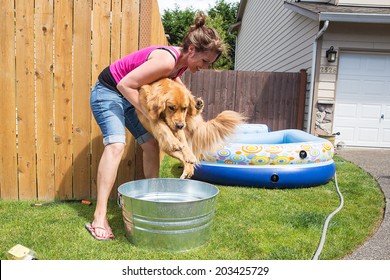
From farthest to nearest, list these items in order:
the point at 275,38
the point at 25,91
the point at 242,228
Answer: the point at 275,38 < the point at 25,91 < the point at 242,228

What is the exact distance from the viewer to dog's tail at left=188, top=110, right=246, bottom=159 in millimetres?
3020

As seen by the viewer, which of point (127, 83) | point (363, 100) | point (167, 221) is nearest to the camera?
point (167, 221)

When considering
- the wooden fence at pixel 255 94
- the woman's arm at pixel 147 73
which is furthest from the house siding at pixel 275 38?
the woman's arm at pixel 147 73

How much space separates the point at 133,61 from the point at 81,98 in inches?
44.1

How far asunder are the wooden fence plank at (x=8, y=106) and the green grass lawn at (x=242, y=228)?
0.77 feet

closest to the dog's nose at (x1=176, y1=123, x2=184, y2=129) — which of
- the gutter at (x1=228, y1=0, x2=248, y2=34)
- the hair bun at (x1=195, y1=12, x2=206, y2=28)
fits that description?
the hair bun at (x1=195, y1=12, x2=206, y2=28)

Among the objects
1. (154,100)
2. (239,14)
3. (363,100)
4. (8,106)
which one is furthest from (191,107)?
(239,14)

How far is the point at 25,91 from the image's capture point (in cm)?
384

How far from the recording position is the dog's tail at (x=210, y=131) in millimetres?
3020

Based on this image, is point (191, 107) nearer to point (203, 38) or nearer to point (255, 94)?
point (203, 38)

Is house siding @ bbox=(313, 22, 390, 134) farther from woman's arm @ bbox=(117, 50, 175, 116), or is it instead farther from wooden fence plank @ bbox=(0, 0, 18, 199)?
wooden fence plank @ bbox=(0, 0, 18, 199)

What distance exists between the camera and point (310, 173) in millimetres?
4863

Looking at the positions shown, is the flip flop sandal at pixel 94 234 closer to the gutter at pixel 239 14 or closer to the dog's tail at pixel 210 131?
the dog's tail at pixel 210 131
